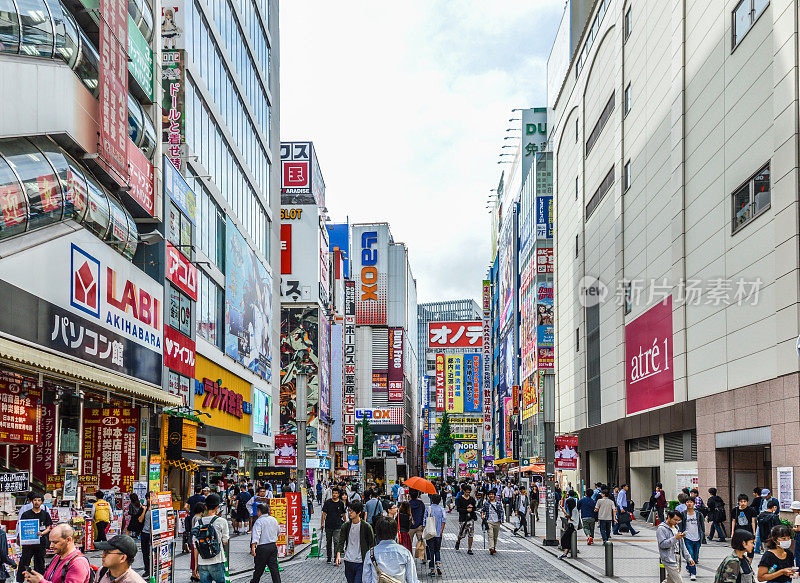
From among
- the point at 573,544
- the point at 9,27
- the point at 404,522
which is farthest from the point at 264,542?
the point at 573,544

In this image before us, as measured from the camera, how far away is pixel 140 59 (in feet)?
93.5

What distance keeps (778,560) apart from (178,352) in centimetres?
2554

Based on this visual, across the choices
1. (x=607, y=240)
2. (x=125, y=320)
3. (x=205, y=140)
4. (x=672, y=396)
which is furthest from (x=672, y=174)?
(x=125, y=320)

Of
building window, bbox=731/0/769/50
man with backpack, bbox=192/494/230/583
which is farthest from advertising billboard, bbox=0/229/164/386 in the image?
building window, bbox=731/0/769/50

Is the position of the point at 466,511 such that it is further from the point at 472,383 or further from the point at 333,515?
the point at 472,383

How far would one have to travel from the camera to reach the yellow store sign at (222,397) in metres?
39.1

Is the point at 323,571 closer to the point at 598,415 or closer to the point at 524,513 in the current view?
the point at 524,513

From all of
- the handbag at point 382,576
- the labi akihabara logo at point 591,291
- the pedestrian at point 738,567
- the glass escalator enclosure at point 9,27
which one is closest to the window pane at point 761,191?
the pedestrian at point 738,567

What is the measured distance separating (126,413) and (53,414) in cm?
426

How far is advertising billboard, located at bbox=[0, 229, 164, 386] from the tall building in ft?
57.9

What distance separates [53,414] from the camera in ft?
79.2

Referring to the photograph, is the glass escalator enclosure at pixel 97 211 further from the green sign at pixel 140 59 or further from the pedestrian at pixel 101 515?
the pedestrian at pixel 101 515

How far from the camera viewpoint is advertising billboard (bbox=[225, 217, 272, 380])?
1758 inches

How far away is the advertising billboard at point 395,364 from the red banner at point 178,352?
128381mm
